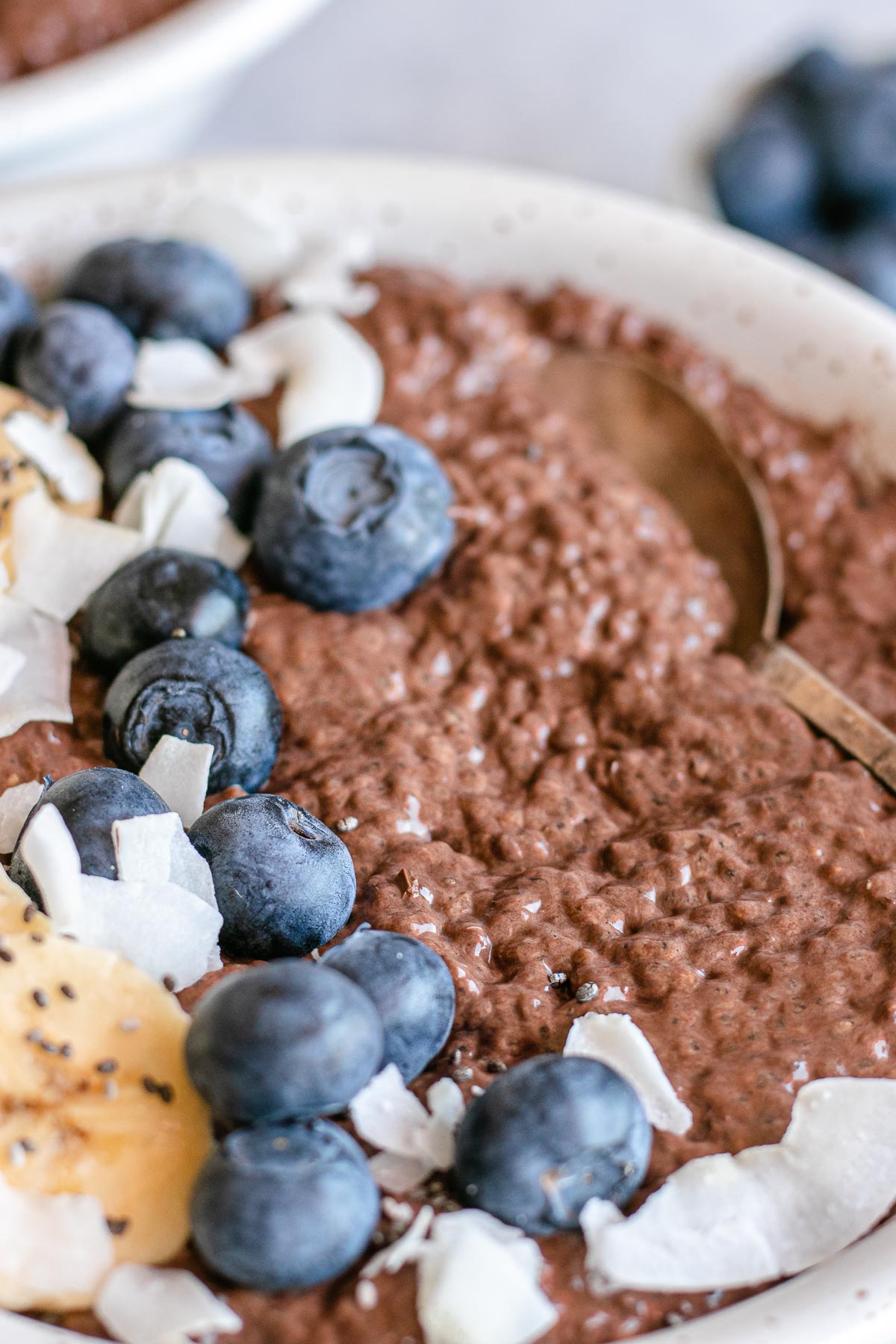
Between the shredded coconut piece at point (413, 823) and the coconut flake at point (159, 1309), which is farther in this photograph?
the shredded coconut piece at point (413, 823)

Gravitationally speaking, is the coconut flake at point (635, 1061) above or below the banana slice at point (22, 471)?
below

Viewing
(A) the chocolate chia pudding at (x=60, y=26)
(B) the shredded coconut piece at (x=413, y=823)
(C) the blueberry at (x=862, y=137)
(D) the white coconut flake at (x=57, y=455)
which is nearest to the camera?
(B) the shredded coconut piece at (x=413, y=823)

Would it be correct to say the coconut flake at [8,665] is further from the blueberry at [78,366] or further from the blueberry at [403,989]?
the blueberry at [403,989]

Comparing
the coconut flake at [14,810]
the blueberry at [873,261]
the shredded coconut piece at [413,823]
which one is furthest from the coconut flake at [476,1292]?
the blueberry at [873,261]

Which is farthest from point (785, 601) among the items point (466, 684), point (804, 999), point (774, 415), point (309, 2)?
point (309, 2)

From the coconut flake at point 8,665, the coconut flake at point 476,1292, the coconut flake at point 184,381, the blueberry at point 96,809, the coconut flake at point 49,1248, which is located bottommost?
the coconut flake at point 476,1292

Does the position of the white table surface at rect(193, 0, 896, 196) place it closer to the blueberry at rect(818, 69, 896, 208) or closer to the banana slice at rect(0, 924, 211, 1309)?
the blueberry at rect(818, 69, 896, 208)

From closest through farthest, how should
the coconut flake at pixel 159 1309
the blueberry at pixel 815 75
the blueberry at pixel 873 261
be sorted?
the coconut flake at pixel 159 1309 → the blueberry at pixel 873 261 → the blueberry at pixel 815 75
